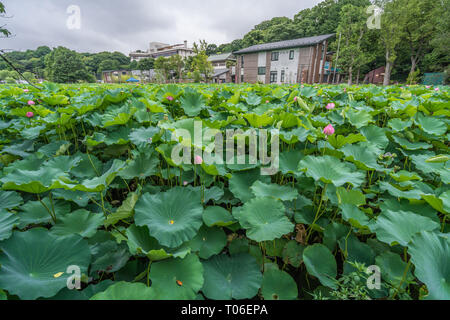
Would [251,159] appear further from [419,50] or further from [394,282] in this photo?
[419,50]

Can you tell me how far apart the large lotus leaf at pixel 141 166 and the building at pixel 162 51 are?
56478 mm

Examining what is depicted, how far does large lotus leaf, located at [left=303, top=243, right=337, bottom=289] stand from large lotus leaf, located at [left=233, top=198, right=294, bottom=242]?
0.45ft

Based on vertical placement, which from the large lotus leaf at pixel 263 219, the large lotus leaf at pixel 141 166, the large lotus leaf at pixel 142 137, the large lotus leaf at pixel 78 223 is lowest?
the large lotus leaf at pixel 78 223

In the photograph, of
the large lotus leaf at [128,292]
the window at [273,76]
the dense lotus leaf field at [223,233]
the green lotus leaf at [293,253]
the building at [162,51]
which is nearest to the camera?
the large lotus leaf at [128,292]

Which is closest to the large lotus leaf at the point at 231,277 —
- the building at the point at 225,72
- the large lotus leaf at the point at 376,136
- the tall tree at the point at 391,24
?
the large lotus leaf at the point at 376,136

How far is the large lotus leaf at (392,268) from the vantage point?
2.05ft

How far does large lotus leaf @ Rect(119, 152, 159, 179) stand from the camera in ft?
3.25

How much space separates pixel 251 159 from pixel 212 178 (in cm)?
20

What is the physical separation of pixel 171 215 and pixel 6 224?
47cm

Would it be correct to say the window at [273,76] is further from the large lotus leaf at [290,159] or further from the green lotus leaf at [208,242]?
the green lotus leaf at [208,242]

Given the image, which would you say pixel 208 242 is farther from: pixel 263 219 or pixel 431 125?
pixel 431 125

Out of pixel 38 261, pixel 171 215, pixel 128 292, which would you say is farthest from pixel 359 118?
pixel 38 261
